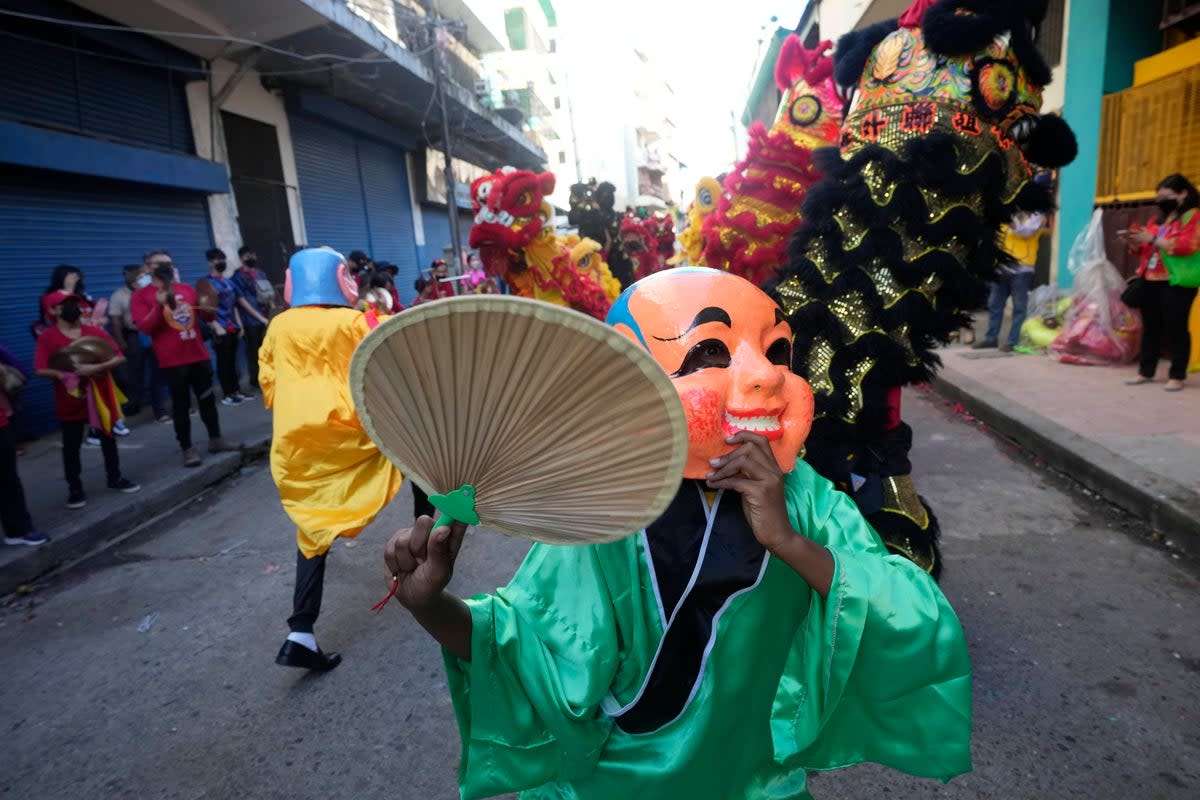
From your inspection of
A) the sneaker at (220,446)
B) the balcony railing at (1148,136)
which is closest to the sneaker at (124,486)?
the sneaker at (220,446)

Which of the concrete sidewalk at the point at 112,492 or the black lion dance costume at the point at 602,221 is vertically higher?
the black lion dance costume at the point at 602,221

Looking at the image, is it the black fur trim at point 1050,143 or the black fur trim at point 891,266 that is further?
the black fur trim at point 1050,143

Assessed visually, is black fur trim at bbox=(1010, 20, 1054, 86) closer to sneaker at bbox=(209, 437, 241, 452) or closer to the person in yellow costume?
the person in yellow costume

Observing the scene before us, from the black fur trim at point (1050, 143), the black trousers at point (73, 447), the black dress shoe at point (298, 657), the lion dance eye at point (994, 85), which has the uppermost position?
the lion dance eye at point (994, 85)

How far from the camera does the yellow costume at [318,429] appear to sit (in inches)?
120

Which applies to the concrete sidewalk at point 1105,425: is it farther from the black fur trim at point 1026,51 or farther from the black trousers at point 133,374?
the black trousers at point 133,374

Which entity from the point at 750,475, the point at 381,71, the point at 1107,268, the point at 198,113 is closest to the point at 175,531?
the point at 750,475

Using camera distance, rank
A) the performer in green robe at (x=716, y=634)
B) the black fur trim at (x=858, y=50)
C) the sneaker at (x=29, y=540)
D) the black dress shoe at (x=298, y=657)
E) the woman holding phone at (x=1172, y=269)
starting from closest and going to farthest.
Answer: the performer in green robe at (x=716, y=634) < the black fur trim at (x=858, y=50) < the black dress shoe at (x=298, y=657) < the sneaker at (x=29, y=540) < the woman holding phone at (x=1172, y=269)

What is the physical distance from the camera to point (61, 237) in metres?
7.68

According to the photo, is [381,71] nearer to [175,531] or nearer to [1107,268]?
[175,531]

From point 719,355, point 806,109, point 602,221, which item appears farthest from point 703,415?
point 602,221

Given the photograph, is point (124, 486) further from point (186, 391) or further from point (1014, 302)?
point (1014, 302)

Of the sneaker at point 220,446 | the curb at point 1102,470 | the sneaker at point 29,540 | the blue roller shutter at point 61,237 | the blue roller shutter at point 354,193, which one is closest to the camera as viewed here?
the curb at point 1102,470

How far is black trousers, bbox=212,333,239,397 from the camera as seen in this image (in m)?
8.15
